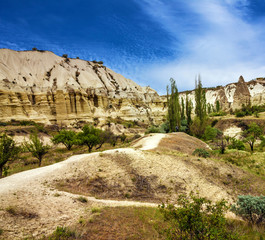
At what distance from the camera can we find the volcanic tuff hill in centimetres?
4419

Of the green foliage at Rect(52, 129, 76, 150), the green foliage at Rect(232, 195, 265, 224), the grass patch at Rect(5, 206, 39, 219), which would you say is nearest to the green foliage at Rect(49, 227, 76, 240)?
the grass patch at Rect(5, 206, 39, 219)

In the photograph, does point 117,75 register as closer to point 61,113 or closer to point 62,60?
point 62,60

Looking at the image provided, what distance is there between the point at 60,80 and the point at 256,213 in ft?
229

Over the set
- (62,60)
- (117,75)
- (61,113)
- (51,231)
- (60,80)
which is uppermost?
(62,60)

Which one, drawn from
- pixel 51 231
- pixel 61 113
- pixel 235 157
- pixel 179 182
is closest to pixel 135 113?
pixel 61 113

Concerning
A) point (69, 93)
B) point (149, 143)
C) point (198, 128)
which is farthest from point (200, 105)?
point (69, 93)

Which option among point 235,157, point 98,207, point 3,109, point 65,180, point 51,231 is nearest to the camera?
Result: point 51,231

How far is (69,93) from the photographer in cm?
5106

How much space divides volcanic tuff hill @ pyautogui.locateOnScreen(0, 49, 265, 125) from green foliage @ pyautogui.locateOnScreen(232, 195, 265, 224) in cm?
4561

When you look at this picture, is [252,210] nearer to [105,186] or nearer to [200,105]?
[105,186]

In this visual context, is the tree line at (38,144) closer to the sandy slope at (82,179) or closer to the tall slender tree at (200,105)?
the sandy slope at (82,179)

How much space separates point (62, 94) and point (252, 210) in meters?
50.7

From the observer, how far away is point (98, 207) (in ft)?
23.5

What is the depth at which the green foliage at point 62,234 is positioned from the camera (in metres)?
5.09
